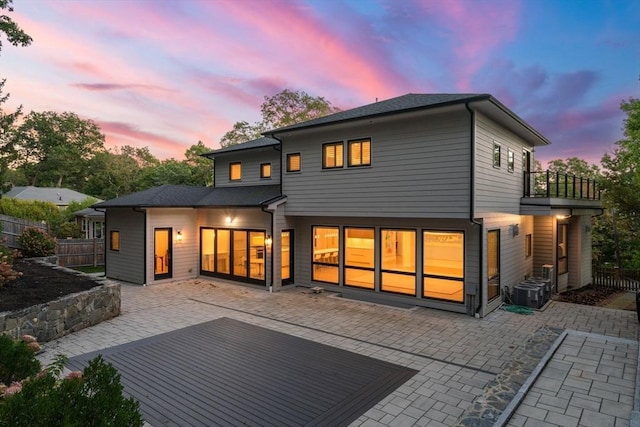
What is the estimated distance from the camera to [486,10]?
1270 centimetres

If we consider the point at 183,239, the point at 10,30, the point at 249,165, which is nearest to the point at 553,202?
the point at 249,165

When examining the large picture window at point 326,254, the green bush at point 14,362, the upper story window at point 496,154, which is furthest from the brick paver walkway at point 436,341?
the upper story window at point 496,154

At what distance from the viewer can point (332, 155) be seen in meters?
11.1

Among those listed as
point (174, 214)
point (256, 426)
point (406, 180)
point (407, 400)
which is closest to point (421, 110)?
point (406, 180)

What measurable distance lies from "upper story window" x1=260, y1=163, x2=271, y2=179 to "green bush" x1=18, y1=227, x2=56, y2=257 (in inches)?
368

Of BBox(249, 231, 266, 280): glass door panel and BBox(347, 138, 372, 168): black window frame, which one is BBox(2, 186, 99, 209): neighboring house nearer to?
BBox(249, 231, 266, 280): glass door panel

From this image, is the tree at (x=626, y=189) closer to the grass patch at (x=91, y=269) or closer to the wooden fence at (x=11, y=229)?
the grass patch at (x=91, y=269)

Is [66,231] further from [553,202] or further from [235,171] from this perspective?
[553,202]

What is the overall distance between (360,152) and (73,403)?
9.08 metres

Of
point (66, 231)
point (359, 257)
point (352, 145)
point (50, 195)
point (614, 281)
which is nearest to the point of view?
point (352, 145)

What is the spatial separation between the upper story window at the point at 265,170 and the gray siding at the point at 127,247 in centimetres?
478

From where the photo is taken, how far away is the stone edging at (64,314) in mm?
6820

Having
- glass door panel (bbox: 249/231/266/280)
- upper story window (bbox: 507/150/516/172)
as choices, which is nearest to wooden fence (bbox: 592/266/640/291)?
upper story window (bbox: 507/150/516/172)

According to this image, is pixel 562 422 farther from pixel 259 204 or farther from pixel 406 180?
pixel 259 204
